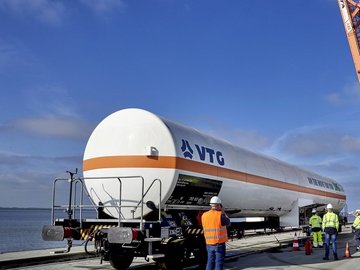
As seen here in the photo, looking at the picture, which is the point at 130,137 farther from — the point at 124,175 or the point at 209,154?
the point at 209,154

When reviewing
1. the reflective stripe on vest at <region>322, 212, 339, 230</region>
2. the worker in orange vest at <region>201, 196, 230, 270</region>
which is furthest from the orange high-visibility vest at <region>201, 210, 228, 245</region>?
the reflective stripe on vest at <region>322, 212, 339, 230</region>

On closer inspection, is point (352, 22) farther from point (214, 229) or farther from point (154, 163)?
point (214, 229)

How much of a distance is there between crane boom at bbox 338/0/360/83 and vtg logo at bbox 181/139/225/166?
6487 mm

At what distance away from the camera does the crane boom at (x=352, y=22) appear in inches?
596

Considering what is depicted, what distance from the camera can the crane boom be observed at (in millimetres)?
15148

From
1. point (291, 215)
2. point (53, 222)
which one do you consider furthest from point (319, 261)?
point (53, 222)

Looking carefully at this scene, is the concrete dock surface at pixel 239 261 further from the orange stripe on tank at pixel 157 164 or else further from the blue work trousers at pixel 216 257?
the blue work trousers at pixel 216 257

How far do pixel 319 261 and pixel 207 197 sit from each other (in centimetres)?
372

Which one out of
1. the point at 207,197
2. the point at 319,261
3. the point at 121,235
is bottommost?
the point at 319,261

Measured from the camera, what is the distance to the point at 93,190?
1030 cm

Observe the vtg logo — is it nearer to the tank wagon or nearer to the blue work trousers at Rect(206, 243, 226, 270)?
the tank wagon

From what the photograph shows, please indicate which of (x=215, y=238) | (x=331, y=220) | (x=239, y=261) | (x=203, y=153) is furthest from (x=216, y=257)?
(x=331, y=220)

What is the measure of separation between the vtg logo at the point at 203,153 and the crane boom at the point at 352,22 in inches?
255

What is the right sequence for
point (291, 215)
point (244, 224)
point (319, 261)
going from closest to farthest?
1. point (319, 261)
2. point (244, 224)
3. point (291, 215)
